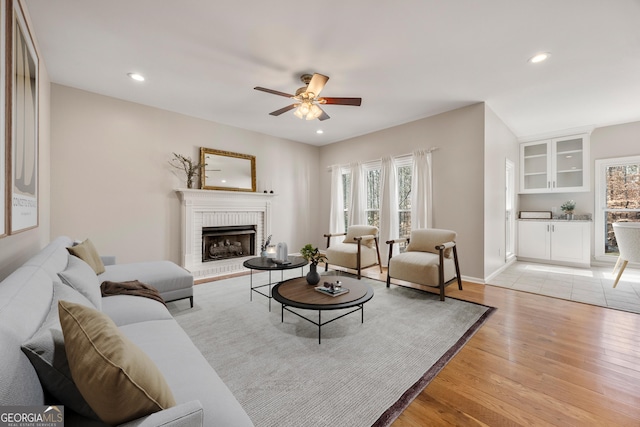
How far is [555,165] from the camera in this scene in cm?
527

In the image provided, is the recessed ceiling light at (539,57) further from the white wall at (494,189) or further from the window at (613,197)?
the window at (613,197)

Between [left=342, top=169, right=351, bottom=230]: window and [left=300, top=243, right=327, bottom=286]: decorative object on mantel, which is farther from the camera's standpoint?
[left=342, top=169, right=351, bottom=230]: window

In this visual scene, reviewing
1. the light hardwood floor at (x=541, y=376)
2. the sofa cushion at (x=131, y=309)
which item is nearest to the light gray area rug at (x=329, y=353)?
the light hardwood floor at (x=541, y=376)

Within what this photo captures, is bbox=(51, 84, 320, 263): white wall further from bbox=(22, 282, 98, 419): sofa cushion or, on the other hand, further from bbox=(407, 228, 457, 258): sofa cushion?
bbox=(407, 228, 457, 258): sofa cushion

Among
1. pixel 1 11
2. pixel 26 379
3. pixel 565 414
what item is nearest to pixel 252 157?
pixel 1 11

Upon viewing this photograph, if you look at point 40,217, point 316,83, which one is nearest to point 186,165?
point 40,217

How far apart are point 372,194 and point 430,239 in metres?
2.02

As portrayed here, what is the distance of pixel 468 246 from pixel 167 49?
454 centimetres

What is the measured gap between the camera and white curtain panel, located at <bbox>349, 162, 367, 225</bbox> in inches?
220

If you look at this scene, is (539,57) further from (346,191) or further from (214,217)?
(214,217)

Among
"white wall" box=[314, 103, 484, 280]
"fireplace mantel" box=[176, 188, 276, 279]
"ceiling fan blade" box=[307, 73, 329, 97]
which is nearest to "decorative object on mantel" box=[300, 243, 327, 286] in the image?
"ceiling fan blade" box=[307, 73, 329, 97]

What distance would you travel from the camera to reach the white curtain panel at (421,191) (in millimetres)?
4469

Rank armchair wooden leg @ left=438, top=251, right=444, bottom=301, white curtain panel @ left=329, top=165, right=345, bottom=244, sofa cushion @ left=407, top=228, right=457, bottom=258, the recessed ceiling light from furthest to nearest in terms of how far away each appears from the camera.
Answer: white curtain panel @ left=329, top=165, right=345, bottom=244 < sofa cushion @ left=407, top=228, right=457, bottom=258 < armchair wooden leg @ left=438, top=251, right=444, bottom=301 < the recessed ceiling light

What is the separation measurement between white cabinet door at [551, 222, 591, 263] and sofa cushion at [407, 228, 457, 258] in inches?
121
